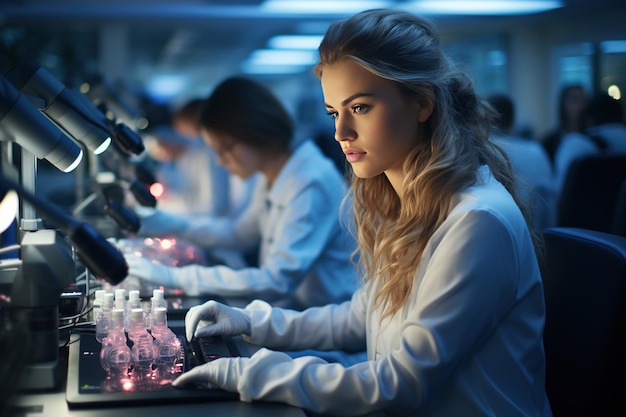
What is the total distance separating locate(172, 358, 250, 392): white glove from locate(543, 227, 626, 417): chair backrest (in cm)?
67

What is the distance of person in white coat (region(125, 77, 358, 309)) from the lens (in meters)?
2.25

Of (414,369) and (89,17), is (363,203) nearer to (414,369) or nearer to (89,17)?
(414,369)

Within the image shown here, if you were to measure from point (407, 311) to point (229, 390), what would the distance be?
392mm

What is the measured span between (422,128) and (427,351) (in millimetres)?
480

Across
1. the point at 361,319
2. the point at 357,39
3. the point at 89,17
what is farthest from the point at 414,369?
the point at 89,17

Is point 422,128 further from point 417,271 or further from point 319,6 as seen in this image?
point 319,6

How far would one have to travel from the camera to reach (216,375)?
3.86 ft

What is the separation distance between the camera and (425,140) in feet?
4.67

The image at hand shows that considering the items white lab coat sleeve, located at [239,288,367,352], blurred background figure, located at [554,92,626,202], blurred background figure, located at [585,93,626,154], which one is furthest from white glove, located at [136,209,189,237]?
blurred background figure, located at [585,93,626,154]

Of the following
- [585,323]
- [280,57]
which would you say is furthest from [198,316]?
[280,57]

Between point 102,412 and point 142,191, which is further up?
point 142,191

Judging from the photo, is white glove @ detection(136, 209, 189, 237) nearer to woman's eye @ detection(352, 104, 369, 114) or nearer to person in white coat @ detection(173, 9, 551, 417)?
person in white coat @ detection(173, 9, 551, 417)

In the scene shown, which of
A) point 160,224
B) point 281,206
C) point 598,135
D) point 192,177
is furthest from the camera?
point 192,177

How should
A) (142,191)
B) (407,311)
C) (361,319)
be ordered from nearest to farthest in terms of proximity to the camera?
(407,311)
(361,319)
(142,191)
